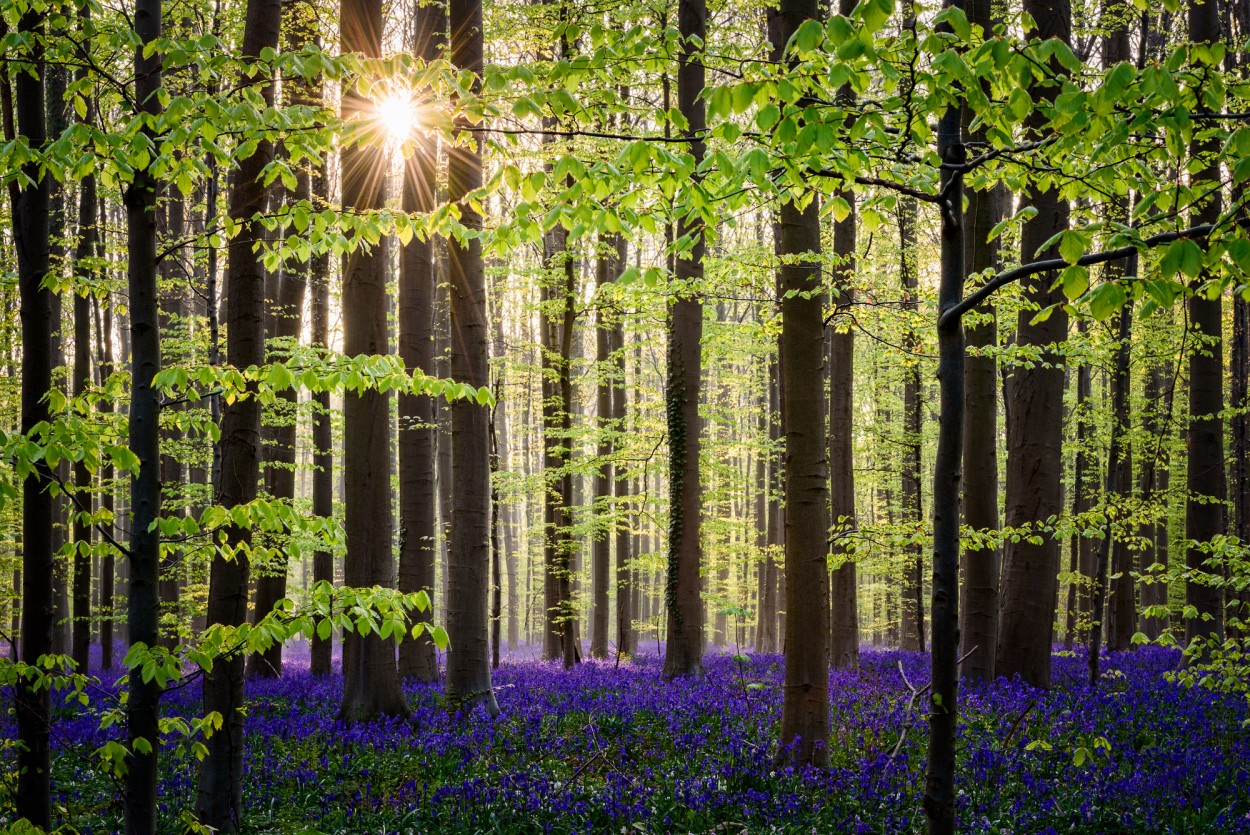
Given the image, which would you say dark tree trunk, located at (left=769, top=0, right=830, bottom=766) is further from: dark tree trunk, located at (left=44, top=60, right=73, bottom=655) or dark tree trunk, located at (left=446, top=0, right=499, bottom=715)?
dark tree trunk, located at (left=44, top=60, right=73, bottom=655)

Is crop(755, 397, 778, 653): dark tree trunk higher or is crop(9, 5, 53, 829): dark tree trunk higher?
crop(9, 5, 53, 829): dark tree trunk

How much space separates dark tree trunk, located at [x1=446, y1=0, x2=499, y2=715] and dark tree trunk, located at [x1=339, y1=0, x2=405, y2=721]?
755mm

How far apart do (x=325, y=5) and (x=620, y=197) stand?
12.8 m

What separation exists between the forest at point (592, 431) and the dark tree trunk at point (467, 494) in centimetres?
4

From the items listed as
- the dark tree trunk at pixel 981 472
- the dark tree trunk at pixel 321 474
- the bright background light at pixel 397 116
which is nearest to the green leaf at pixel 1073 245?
the bright background light at pixel 397 116

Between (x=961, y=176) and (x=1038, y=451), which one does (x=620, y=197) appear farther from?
(x=1038, y=451)

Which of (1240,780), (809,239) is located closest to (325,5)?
(809,239)

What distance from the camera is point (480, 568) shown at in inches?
364

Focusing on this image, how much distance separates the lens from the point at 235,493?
4.63 meters

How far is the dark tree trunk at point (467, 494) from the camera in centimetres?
910

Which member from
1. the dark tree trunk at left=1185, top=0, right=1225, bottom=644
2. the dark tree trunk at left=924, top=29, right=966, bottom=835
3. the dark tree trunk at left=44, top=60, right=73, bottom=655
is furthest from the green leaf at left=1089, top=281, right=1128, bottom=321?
the dark tree trunk at left=1185, top=0, right=1225, bottom=644

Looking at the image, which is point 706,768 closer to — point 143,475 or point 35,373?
point 143,475

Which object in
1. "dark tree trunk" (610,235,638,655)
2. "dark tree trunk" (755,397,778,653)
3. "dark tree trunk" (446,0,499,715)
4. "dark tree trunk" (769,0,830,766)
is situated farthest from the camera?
"dark tree trunk" (755,397,778,653)

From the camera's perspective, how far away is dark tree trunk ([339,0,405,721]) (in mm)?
8922
